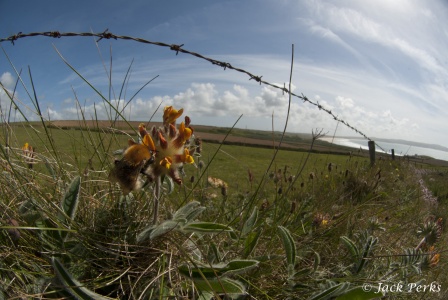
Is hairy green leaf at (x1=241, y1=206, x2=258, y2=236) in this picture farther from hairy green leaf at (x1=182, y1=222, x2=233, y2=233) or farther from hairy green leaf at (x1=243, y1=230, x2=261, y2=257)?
hairy green leaf at (x1=182, y1=222, x2=233, y2=233)

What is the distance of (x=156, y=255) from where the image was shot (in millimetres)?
1339

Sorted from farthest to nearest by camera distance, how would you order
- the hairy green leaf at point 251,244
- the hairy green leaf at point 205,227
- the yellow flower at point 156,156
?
1. the hairy green leaf at point 251,244
2. the hairy green leaf at point 205,227
3. the yellow flower at point 156,156

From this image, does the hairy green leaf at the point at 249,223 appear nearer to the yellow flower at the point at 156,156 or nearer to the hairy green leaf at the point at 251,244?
the hairy green leaf at the point at 251,244

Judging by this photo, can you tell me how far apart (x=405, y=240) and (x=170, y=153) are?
245 centimetres

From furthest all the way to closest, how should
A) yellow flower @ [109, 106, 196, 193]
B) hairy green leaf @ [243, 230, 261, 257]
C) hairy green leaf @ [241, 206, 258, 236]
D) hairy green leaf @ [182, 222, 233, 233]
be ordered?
hairy green leaf @ [241, 206, 258, 236] < hairy green leaf @ [243, 230, 261, 257] < hairy green leaf @ [182, 222, 233, 233] < yellow flower @ [109, 106, 196, 193]

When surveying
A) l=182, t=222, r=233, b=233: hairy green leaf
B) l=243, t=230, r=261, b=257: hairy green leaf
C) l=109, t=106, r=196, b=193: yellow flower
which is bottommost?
l=243, t=230, r=261, b=257: hairy green leaf

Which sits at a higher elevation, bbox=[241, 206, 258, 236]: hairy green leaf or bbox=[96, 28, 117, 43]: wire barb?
bbox=[96, 28, 117, 43]: wire barb

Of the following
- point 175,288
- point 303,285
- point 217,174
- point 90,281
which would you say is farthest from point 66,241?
point 217,174

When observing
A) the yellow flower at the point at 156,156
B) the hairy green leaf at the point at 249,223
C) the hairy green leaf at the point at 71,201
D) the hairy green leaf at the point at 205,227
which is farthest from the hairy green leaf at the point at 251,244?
the hairy green leaf at the point at 71,201

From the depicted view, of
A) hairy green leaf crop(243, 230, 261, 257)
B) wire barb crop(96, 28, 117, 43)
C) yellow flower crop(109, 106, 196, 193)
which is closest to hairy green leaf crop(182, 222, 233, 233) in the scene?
yellow flower crop(109, 106, 196, 193)

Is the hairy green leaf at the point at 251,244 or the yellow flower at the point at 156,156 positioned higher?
the yellow flower at the point at 156,156

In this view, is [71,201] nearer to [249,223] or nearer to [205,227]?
[205,227]

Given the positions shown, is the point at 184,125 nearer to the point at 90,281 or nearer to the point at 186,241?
the point at 186,241

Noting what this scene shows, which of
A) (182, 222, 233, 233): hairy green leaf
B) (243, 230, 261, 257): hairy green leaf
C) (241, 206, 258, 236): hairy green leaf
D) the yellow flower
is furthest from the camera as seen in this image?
(241, 206, 258, 236): hairy green leaf
